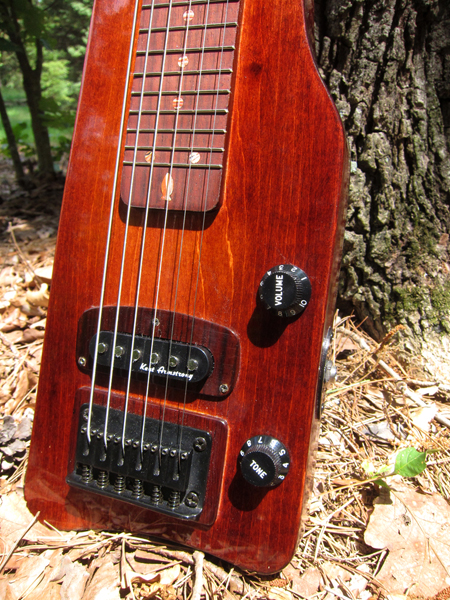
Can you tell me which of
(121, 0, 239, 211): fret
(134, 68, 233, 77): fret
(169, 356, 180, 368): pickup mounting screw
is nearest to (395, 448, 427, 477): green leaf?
(169, 356, 180, 368): pickup mounting screw

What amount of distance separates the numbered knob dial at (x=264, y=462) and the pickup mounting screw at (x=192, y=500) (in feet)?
0.45

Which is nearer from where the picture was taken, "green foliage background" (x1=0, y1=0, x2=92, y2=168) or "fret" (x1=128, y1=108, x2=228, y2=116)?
"fret" (x1=128, y1=108, x2=228, y2=116)

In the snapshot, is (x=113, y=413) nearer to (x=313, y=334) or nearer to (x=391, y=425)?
(x=313, y=334)

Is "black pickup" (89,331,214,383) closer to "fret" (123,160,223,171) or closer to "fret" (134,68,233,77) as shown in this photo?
"fret" (123,160,223,171)

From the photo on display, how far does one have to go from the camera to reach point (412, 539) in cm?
109

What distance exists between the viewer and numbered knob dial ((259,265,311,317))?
0.97 m

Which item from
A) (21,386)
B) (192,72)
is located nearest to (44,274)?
(21,386)

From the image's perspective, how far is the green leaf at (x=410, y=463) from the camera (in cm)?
115

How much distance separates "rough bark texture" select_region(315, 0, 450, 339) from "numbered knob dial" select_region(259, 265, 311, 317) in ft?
2.14

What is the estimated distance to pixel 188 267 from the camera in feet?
3.55

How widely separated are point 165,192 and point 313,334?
0.49 meters

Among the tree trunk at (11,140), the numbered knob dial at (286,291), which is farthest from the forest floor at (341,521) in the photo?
the tree trunk at (11,140)

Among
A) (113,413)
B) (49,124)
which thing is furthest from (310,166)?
(49,124)

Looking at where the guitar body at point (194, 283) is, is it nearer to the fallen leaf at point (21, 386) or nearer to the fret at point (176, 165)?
the fret at point (176, 165)
